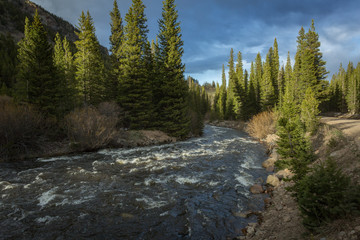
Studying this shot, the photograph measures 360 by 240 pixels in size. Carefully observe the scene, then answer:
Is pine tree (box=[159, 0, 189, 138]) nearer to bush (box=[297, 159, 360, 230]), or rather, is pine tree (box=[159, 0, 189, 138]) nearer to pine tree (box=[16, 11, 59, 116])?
pine tree (box=[16, 11, 59, 116])

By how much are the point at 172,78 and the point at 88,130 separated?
1438cm

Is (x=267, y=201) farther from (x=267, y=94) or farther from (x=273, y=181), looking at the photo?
(x=267, y=94)

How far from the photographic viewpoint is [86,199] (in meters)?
8.61

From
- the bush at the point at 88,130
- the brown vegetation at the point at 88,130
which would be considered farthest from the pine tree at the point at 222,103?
the bush at the point at 88,130

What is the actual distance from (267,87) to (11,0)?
12749cm

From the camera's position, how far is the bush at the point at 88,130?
18875 millimetres

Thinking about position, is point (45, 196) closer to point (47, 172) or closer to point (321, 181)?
point (47, 172)

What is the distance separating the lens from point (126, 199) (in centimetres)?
868

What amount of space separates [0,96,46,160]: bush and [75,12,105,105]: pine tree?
13.1 metres

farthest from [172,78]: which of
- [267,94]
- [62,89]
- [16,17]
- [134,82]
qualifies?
[16,17]

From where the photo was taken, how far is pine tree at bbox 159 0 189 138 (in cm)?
2809

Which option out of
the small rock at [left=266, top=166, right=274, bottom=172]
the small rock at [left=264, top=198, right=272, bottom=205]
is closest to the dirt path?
the small rock at [left=266, top=166, right=274, bottom=172]

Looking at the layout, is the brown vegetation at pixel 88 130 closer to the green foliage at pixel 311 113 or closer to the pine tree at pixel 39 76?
the pine tree at pixel 39 76

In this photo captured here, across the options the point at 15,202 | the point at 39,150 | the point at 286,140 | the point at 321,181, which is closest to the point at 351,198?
the point at 321,181
